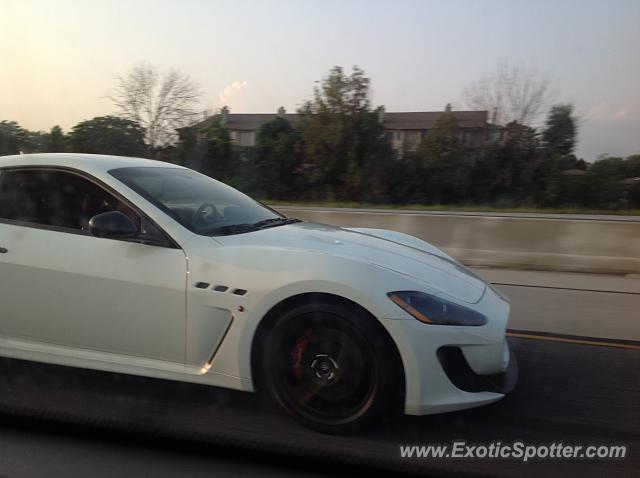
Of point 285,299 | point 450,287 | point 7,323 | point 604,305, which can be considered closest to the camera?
point 285,299

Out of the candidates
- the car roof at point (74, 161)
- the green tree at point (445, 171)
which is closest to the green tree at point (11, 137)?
the car roof at point (74, 161)

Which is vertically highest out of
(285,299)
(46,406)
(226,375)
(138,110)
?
(138,110)


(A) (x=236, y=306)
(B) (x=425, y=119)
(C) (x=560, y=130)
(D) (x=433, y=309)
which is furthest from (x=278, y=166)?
(D) (x=433, y=309)

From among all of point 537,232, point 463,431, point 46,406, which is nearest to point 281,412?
point 463,431

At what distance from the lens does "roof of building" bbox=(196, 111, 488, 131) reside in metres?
44.2

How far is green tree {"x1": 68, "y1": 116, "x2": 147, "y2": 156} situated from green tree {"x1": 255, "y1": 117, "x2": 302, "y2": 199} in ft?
65.0

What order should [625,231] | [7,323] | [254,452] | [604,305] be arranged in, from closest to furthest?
[254,452], [7,323], [604,305], [625,231]

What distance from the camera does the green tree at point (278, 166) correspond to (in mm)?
43656

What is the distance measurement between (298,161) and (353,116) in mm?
5237

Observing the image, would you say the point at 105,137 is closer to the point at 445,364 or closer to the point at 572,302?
the point at 572,302

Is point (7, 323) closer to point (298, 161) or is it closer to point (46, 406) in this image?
point (46, 406)

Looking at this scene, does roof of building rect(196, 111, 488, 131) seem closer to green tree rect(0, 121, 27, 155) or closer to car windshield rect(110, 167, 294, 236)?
green tree rect(0, 121, 27, 155)

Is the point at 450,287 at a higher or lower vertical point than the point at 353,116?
lower

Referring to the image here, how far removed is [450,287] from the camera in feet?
11.6
